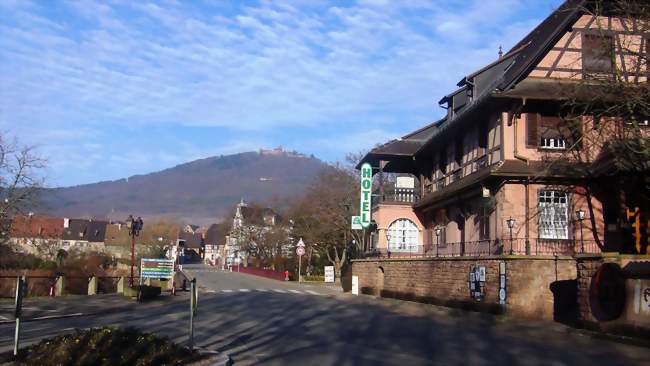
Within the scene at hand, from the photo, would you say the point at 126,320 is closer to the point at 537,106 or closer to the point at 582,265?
the point at 582,265

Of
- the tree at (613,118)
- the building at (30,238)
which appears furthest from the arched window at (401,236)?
the building at (30,238)

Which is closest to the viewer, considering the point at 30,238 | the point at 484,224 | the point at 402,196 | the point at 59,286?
the point at 484,224

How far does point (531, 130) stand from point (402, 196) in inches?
599

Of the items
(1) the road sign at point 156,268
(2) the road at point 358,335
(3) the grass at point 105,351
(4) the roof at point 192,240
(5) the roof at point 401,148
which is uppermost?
(5) the roof at point 401,148

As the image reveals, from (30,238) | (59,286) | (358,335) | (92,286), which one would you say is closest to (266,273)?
(30,238)

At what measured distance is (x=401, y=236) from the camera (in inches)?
1603

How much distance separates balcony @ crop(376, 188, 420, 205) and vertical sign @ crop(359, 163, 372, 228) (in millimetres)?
760

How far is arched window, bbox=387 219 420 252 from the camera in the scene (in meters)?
40.6

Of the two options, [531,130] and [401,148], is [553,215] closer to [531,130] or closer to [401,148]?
[531,130]

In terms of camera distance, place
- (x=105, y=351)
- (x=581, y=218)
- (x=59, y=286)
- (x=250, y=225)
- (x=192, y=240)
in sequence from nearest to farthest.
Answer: (x=105, y=351) → (x=581, y=218) → (x=59, y=286) → (x=250, y=225) → (x=192, y=240)

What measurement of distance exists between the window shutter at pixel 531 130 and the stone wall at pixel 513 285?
17.8 feet

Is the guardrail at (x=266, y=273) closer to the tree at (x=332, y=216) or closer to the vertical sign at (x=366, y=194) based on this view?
the tree at (x=332, y=216)

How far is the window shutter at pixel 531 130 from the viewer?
27.2 m

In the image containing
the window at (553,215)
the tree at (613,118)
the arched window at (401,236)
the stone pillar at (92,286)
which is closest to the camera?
the tree at (613,118)
